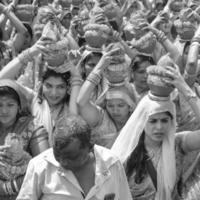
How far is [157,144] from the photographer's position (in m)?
4.41

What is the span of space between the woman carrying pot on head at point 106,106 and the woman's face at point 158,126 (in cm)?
62

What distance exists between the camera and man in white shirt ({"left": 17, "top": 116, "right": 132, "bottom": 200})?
10.2 ft

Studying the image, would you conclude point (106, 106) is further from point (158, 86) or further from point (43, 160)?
point (43, 160)

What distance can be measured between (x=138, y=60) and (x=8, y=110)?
1.72 metres

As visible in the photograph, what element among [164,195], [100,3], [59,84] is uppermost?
[100,3]

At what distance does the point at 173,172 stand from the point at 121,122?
85cm

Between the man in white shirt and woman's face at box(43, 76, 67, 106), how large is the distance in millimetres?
1786

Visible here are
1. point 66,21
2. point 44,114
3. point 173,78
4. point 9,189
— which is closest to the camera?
point 9,189

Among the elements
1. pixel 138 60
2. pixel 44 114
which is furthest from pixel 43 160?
pixel 138 60

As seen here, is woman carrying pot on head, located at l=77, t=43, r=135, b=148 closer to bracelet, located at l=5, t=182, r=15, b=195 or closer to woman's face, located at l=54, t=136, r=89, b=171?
bracelet, located at l=5, t=182, r=15, b=195

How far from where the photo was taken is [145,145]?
4.43m

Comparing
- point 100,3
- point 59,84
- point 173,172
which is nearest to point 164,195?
point 173,172

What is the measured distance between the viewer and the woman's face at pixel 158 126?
4.29 m

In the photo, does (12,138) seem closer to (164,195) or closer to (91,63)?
(164,195)
